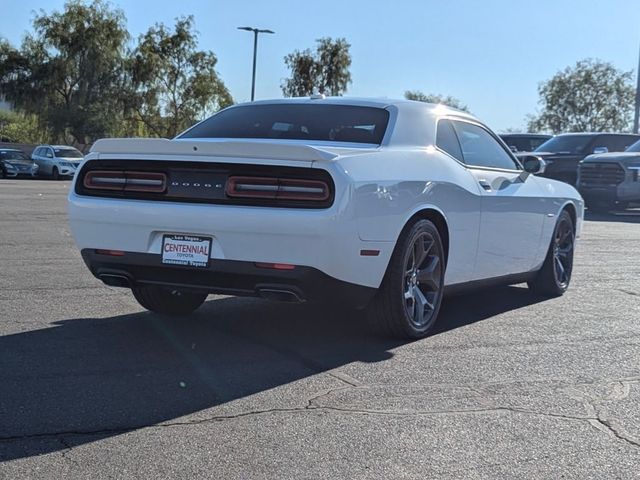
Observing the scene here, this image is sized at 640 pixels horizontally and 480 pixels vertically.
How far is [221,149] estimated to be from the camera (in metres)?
4.98

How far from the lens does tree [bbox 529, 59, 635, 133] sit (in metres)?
55.2

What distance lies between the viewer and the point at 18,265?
8.38 metres

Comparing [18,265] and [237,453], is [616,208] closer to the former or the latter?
[18,265]

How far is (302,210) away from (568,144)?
17.9 metres

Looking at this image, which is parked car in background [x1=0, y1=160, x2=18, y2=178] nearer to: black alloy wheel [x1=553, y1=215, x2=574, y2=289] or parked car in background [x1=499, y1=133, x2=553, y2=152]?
parked car in background [x1=499, y1=133, x2=553, y2=152]

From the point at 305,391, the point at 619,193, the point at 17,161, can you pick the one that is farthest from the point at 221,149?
the point at 17,161

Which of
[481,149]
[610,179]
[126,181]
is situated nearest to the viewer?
[126,181]

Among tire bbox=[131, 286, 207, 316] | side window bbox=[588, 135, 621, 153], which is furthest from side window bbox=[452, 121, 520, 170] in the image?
side window bbox=[588, 135, 621, 153]

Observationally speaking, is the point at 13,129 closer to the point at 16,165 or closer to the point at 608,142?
the point at 16,165

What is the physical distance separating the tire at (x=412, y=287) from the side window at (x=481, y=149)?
0.98 m

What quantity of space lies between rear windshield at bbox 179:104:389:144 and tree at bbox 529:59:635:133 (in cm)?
5147

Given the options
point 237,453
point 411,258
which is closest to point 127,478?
point 237,453

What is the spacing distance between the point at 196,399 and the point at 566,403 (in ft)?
6.08

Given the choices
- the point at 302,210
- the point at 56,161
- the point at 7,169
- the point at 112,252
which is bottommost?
the point at 7,169
